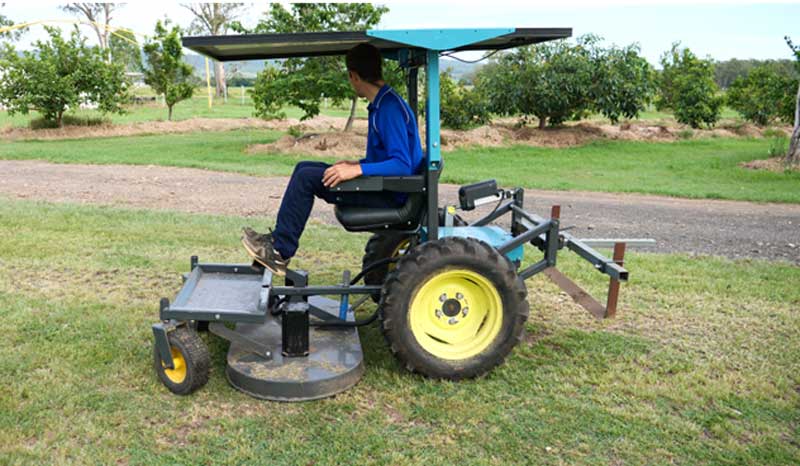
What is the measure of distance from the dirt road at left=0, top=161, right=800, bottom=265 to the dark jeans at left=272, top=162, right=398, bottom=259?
434 cm

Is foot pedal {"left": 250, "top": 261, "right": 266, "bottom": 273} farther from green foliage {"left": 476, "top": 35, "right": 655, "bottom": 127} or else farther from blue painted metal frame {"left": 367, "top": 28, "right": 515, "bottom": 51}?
green foliage {"left": 476, "top": 35, "right": 655, "bottom": 127}

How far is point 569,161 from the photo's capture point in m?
15.3

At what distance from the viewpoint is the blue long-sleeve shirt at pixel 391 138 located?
4152mm

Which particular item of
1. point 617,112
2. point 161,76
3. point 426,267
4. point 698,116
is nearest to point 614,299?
point 426,267

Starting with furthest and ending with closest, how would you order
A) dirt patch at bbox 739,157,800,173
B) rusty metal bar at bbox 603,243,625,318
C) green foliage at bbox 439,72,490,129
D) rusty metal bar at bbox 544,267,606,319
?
green foliage at bbox 439,72,490,129 < dirt patch at bbox 739,157,800,173 < rusty metal bar at bbox 603,243,625,318 < rusty metal bar at bbox 544,267,606,319

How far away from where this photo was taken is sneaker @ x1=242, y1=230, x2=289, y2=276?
14.1ft

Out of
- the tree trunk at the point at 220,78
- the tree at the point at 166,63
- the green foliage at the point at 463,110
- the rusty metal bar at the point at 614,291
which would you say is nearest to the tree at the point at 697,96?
the green foliage at the point at 463,110

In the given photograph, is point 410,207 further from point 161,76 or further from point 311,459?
point 161,76

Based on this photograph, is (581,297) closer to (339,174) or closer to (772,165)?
(339,174)

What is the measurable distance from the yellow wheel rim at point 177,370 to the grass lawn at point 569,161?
8.59 meters

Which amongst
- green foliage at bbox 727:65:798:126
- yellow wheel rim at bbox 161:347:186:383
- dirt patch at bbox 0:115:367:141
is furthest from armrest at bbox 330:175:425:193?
green foliage at bbox 727:65:798:126

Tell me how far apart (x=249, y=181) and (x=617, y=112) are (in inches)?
393

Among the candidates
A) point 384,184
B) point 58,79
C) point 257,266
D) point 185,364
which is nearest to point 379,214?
point 384,184

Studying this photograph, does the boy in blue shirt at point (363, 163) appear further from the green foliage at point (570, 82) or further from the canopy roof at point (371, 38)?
the green foliage at point (570, 82)
